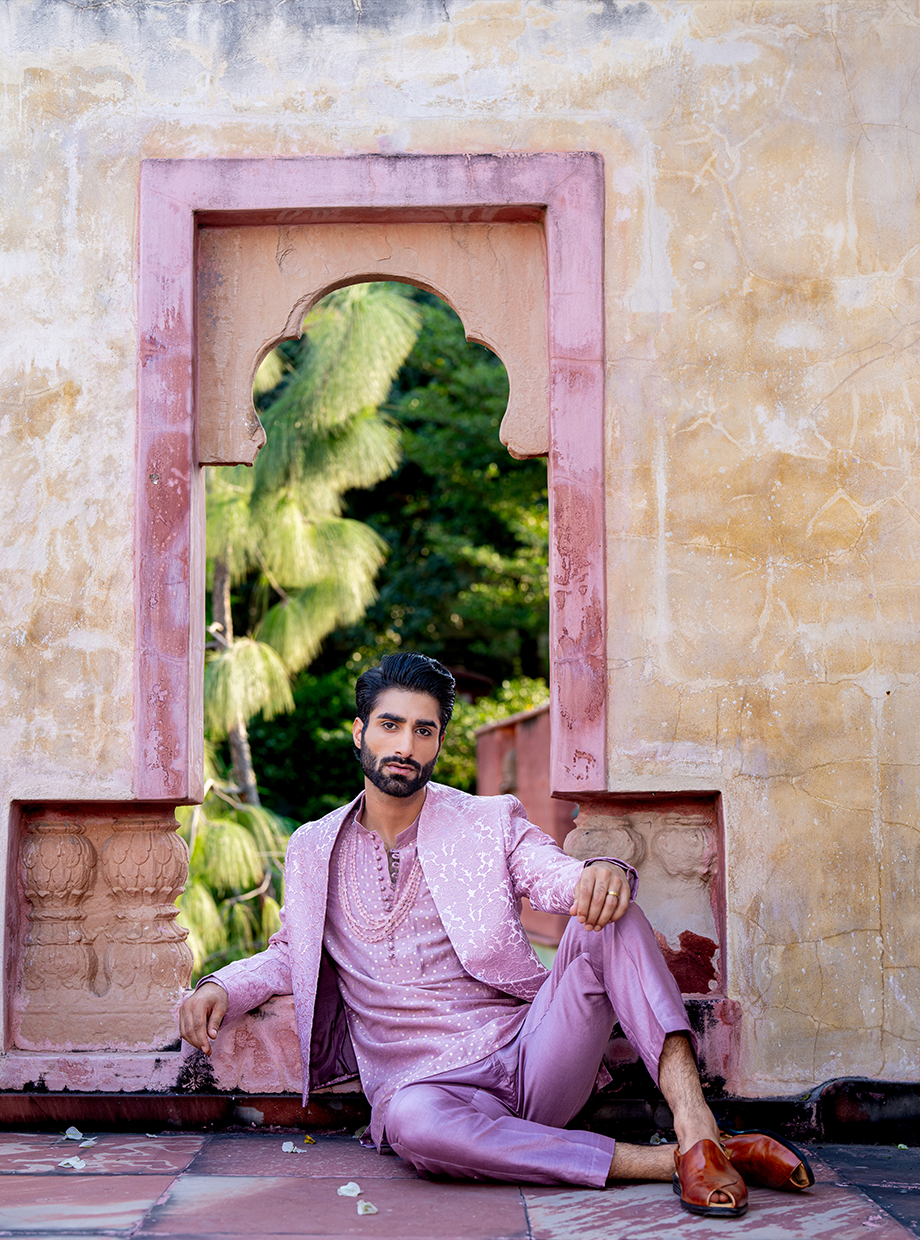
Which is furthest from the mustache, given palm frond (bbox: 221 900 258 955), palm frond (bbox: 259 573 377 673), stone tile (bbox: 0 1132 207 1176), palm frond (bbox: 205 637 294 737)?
palm frond (bbox: 259 573 377 673)

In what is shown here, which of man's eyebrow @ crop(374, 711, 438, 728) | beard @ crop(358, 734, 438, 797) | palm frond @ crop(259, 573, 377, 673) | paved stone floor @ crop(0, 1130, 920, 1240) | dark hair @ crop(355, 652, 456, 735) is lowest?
paved stone floor @ crop(0, 1130, 920, 1240)

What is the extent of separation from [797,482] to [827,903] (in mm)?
1135

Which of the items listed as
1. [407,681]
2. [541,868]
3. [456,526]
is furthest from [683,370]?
[456,526]

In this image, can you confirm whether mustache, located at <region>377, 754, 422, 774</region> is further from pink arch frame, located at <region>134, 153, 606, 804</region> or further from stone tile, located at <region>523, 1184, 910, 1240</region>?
stone tile, located at <region>523, 1184, 910, 1240</region>

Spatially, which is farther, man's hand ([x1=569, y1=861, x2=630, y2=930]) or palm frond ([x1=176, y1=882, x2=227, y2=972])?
palm frond ([x1=176, y1=882, x2=227, y2=972])

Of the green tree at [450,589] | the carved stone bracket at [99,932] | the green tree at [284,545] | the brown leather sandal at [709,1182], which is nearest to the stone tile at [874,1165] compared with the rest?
the brown leather sandal at [709,1182]

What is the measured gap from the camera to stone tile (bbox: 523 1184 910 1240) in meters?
2.38

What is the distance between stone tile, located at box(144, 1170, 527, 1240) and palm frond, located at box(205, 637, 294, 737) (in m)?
4.54

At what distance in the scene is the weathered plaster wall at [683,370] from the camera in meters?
3.42

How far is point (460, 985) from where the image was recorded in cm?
306

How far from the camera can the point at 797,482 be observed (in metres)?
3.51

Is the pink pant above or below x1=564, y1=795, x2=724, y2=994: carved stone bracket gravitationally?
below

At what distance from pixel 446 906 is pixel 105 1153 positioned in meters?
1.00

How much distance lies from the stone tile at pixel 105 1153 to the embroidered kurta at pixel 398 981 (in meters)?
0.48
